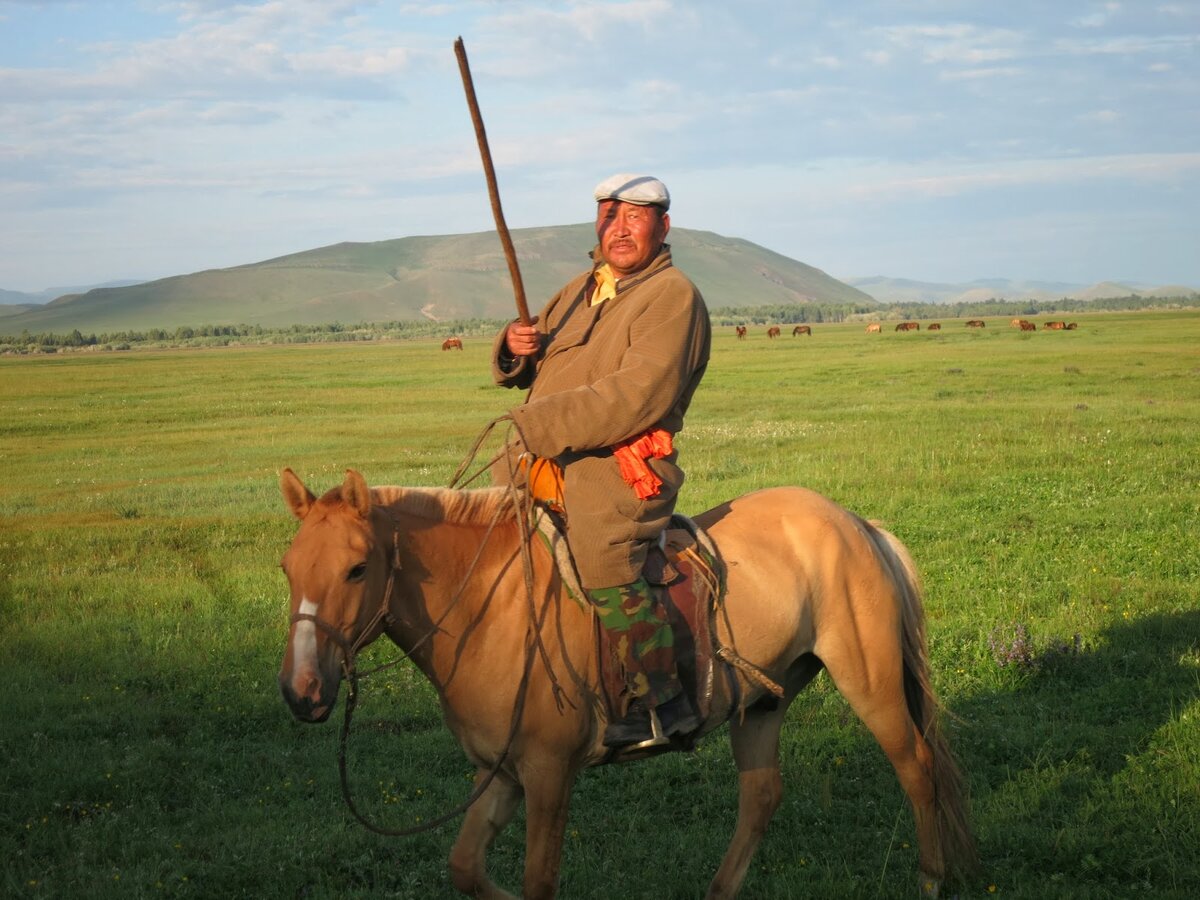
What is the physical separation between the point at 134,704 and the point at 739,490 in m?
9.59

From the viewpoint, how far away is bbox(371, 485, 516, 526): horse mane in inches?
189

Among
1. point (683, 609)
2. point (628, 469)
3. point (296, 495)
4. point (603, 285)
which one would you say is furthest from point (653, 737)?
point (603, 285)

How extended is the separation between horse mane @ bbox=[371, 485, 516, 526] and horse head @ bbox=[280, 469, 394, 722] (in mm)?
316

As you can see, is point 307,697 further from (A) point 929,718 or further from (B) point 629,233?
(A) point 929,718

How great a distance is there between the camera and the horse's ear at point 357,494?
4238 mm

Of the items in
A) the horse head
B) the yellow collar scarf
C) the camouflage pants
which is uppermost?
the yellow collar scarf

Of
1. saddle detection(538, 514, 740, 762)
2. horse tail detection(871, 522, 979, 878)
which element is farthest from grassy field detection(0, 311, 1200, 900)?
saddle detection(538, 514, 740, 762)

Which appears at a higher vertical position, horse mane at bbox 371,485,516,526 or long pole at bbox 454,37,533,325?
long pole at bbox 454,37,533,325

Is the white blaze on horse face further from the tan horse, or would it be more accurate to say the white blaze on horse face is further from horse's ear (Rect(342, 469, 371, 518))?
horse's ear (Rect(342, 469, 371, 518))

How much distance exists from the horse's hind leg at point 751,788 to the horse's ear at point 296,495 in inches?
93.5

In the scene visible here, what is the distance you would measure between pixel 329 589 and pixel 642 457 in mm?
1433

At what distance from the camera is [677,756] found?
23.9ft

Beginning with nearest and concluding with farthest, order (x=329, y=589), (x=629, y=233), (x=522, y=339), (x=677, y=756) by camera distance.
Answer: (x=329, y=589), (x=629, y=233), (x=522, y=339), (x=677, y=756)

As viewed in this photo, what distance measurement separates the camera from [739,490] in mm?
15953
